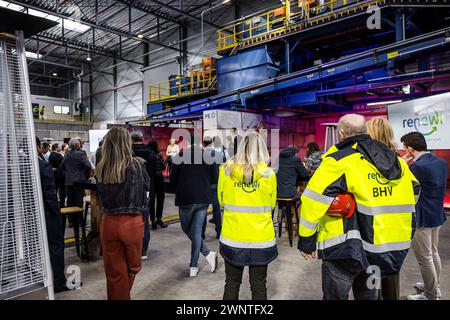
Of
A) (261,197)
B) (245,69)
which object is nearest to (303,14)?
(245,69)

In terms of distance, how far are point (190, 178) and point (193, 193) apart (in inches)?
8.0

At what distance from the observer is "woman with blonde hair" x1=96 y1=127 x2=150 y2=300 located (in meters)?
2.62

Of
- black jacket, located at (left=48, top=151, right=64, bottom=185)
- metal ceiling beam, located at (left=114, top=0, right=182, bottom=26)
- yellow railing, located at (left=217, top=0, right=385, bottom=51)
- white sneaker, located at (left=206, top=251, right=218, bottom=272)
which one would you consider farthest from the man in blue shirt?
metal ceiling beam, located at (left=114, top=0, right=182, bottom=26)

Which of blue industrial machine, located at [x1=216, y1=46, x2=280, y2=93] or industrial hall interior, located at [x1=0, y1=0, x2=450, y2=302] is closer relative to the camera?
industrial hall interior, located at [x1=0, y1=0, x2=450, y2=302]

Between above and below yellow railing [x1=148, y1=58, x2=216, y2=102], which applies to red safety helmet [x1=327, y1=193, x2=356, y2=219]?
below

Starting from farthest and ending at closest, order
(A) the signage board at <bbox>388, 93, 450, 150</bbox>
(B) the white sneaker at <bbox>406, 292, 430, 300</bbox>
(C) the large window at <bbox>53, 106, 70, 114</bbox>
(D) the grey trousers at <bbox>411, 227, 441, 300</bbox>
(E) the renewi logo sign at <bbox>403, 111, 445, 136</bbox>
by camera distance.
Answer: (C) the large window at <bbox>53, 106, 70, 114</bbox>
(E) the renewi logo sign at <bbox>403, 111, 445, 136</bbox>
(A) the signage board at <bbox>388, 93, 450, 150</bbox>
(B) the white sneaker at <bbox>406, 292, 430, 300</bbox>
(D) the grey trousers at <bbox>411, 227, 441, 300</bbox>

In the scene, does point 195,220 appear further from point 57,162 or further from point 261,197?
point 57,162

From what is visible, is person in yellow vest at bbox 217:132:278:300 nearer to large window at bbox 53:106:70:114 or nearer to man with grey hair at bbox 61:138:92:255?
man with grey hair at bbox 61:138:92:255

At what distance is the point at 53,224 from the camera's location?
3354 mm

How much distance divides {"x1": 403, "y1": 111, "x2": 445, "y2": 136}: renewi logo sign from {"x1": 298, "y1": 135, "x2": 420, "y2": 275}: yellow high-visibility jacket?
20.7 feet

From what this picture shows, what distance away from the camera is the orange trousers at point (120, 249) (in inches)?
103

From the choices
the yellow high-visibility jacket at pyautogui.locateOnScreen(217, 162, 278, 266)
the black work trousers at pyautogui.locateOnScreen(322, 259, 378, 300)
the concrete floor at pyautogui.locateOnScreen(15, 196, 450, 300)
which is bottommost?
the concrete floor at pyautogui.locateOnScreen(15, 196, 450, 300)

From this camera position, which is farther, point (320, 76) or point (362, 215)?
point (320, 76)

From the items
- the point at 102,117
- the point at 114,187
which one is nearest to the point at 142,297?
the point at 114,187
